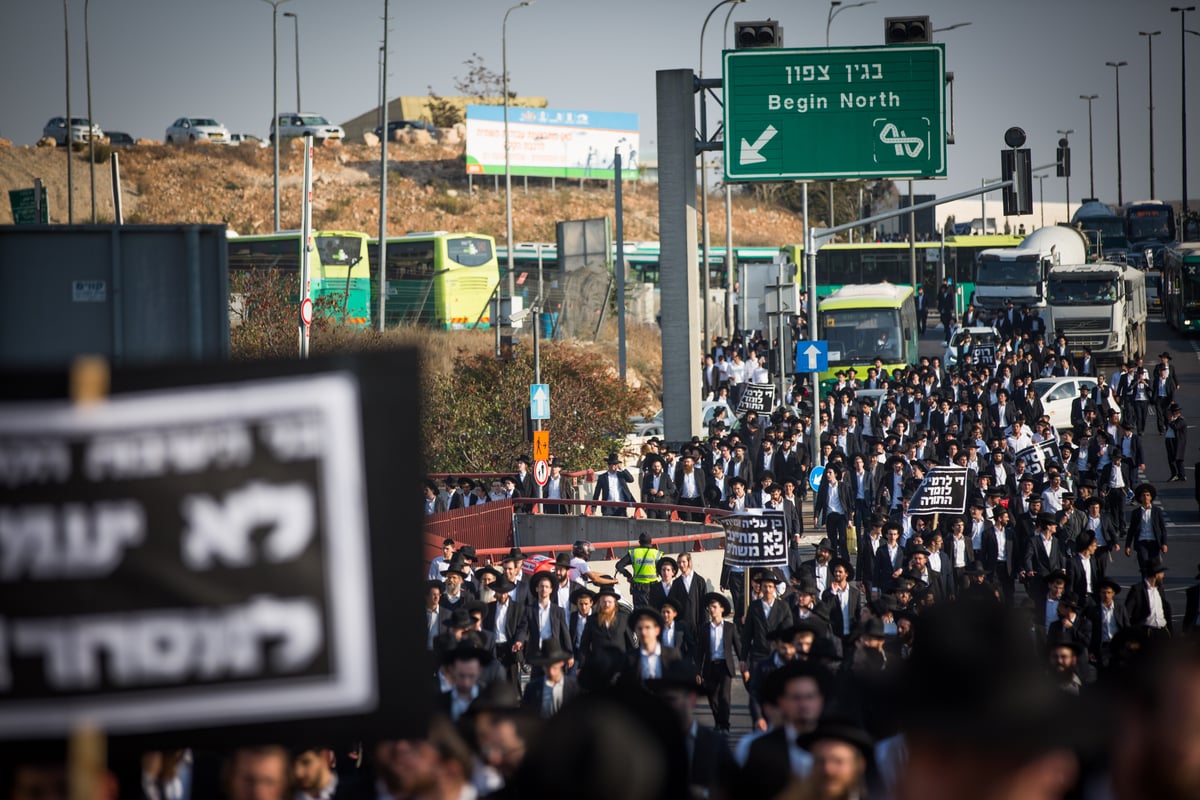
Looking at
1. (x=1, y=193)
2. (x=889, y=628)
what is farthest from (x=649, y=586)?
(x=1, y=193)

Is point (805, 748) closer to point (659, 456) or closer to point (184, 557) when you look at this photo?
point (184, 557)

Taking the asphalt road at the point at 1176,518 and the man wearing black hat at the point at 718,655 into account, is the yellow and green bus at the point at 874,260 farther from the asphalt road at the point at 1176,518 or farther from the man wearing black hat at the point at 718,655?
the man wearing black hat at the point at 718,655

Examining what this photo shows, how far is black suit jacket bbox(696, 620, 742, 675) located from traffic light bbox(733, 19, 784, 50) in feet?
39.6

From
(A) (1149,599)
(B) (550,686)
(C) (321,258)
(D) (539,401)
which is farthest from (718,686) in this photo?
(C) (321,258)

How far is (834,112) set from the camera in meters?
23.0

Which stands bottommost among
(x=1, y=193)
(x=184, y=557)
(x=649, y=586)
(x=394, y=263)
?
(x=649, y=586)

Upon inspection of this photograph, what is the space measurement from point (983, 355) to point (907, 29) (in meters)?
11.9

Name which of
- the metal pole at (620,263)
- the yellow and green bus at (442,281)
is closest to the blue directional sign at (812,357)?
the metal pole at (620,263)

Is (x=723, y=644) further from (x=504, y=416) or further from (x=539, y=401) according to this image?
(x=504, y=416)

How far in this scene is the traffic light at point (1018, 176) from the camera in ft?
72.1

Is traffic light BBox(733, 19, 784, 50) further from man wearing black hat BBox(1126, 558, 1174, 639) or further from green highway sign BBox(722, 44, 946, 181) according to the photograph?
man wearing black hat BBox(1126, 558, 1174, 639)

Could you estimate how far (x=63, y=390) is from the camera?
367 cm

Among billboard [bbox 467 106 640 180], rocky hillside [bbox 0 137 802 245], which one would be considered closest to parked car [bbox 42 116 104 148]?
rocky hillside [bbox 0 137 802 245]

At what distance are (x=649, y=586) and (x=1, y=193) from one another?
2557 inches
